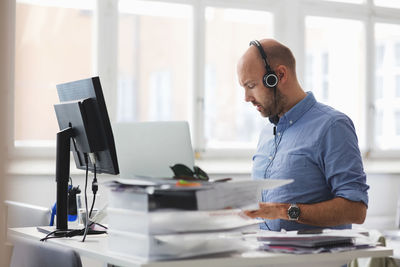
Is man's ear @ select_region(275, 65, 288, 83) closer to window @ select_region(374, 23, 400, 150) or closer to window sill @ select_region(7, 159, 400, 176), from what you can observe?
window sill @ select_region(7, 159, 400, 176)

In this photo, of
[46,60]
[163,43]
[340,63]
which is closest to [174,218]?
[46,60]

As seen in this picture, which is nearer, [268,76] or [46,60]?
[268,76]

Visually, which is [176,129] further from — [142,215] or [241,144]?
[241,144]

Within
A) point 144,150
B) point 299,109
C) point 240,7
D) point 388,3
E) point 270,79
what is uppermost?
point 388,3

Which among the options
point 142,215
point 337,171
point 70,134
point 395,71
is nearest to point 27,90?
point 70,134

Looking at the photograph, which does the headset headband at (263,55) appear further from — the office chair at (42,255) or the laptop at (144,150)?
the office chair at (42,255)

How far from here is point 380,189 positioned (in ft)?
16.4

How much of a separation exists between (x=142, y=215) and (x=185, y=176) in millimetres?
183

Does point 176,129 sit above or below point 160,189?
above

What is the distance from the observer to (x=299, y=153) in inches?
82.1

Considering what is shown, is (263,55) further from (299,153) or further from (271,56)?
(299,153)

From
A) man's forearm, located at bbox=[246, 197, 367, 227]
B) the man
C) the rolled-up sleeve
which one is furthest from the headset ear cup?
man's forearm, located at bbox=[246, 197, 367, 227]

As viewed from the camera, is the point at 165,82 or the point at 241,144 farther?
the point at 165,82

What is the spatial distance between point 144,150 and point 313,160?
65 cm
